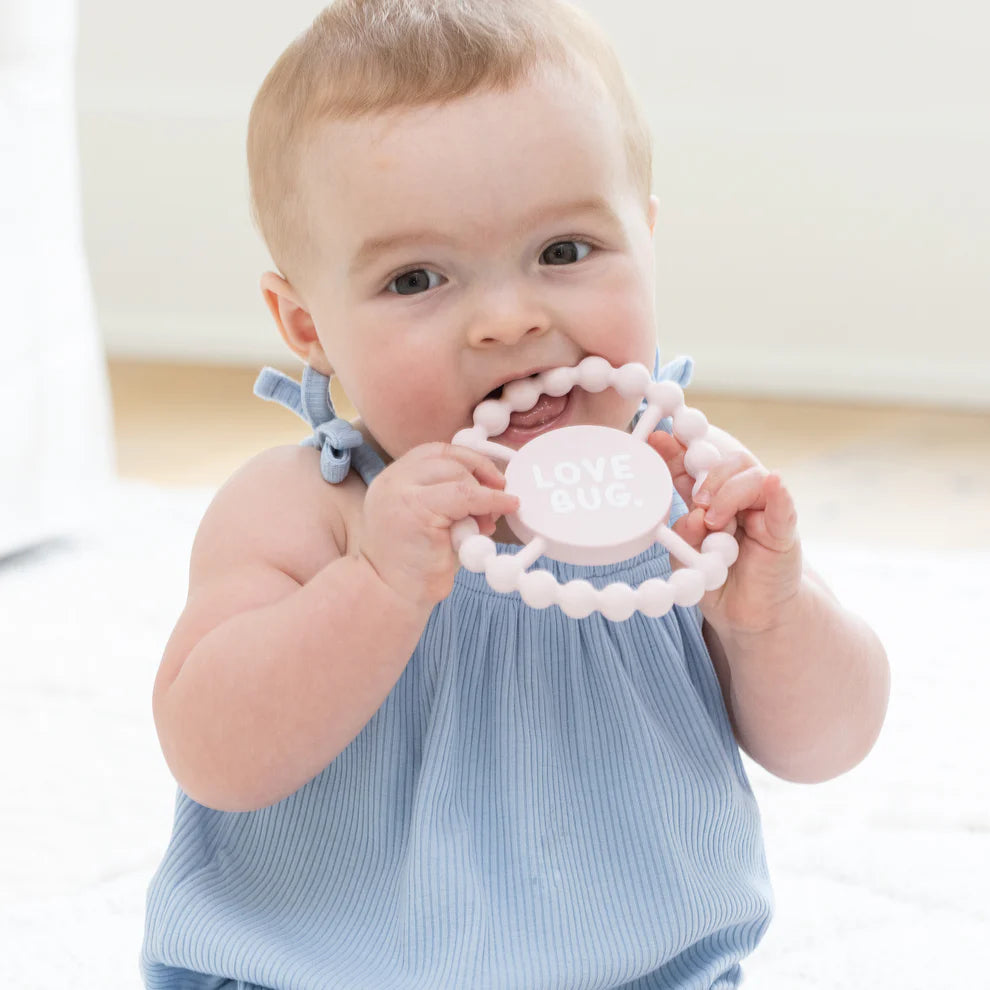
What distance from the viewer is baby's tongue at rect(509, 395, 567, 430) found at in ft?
2.56

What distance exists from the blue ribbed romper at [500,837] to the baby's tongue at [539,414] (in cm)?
8

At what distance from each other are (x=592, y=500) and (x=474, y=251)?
0.15 m

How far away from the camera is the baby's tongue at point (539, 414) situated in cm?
78

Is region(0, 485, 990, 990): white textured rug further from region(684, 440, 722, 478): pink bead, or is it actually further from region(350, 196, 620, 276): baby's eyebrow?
region(350, 196, 620, 276): baby's eyebrow

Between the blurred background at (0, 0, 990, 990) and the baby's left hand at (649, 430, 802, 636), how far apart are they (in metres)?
0.31

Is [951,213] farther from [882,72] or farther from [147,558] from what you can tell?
[147,558]

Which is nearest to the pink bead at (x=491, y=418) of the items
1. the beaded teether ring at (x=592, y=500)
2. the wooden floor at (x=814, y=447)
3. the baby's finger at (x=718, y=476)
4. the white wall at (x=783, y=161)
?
the beaded teether ring at (x=592, y=500)

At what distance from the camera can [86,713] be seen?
1244 mm

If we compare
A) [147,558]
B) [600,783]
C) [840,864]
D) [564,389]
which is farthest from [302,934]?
[147,558]

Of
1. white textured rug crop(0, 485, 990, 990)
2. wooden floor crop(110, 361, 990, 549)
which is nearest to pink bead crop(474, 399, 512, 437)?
white textured rug crop(0, 485, 990, 990)

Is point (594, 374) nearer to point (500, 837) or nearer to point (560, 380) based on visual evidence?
point (560, 380)

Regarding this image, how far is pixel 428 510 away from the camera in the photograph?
0.70m

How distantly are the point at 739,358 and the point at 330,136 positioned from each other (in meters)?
1.56

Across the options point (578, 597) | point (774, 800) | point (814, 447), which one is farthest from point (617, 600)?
point (814, 447)
